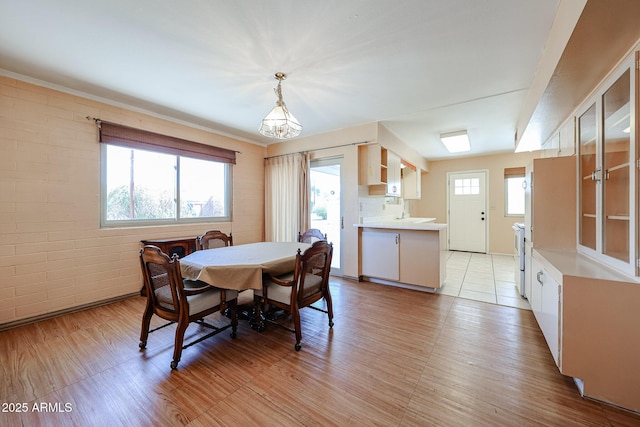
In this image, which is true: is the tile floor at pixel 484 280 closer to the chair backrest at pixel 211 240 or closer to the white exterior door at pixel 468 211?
the white exterior door at pixel 468 211

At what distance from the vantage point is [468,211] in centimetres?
639

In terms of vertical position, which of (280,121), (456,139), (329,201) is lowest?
(329,201)

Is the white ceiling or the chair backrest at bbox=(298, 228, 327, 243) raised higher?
the white ceiling

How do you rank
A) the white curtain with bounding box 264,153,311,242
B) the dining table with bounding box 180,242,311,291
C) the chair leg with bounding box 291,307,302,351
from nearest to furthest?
the dining table with bounding box 180,242,311,291 → the chair leg with bounding box 291,307,302,351 → the white curtain with bounding box 264,153,311,242

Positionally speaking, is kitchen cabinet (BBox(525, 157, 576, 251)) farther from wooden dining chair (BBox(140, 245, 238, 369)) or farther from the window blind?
the window blind

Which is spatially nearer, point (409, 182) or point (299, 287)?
point (299, 287)

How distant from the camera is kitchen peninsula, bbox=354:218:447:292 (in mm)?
3332

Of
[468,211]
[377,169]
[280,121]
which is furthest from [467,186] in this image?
[280,121]

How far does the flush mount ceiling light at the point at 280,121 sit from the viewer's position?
8.03 feet

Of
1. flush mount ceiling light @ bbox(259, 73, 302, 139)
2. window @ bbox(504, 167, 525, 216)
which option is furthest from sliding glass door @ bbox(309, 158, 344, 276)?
window @ bbox(504, 167, 525, 216)

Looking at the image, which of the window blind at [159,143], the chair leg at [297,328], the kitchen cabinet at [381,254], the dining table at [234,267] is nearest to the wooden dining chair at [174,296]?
the dining table at [234,267]

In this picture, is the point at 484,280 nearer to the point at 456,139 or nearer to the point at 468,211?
the point at 456,139

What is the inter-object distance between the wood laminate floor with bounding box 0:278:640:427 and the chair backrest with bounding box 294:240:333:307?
0.38 meters

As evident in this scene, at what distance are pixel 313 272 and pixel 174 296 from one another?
4.24 ft
